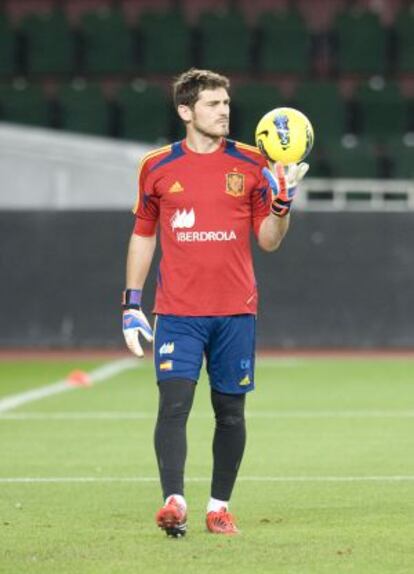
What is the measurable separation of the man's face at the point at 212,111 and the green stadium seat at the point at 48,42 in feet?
62.2

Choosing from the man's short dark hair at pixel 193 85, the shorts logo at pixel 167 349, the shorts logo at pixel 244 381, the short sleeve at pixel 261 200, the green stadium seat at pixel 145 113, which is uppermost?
the green stadium seat at pixel 145 113

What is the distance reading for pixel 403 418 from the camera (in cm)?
1339

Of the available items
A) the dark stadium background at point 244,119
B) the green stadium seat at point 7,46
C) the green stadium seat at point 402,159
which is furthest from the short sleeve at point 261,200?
the green stadium seat at point 7,46

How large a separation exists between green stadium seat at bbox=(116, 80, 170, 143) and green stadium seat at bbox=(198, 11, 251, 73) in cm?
121

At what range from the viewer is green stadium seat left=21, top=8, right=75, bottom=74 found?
87.0 feet

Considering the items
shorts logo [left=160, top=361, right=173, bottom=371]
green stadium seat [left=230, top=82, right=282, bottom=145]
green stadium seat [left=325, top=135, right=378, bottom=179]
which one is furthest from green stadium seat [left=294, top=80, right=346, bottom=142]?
shorts logo [left=160, top=361, right=173, bottom=371]

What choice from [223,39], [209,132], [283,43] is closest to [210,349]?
[209,132]

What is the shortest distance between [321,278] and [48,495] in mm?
11548

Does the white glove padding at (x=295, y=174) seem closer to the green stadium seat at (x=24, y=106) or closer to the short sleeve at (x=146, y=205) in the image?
the short sleeve at (x=146, y=205)

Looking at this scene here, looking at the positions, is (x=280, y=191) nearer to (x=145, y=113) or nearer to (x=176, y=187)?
(x=176, y=187)

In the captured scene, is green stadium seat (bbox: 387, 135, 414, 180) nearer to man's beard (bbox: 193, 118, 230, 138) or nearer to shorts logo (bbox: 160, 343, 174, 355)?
man's beard (bbox: 193, 118, 230, 138)

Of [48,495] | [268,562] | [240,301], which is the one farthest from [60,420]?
[268,562]

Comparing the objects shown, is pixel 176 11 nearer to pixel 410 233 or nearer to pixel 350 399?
pixel 410 233

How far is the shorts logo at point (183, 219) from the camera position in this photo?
7.93m
